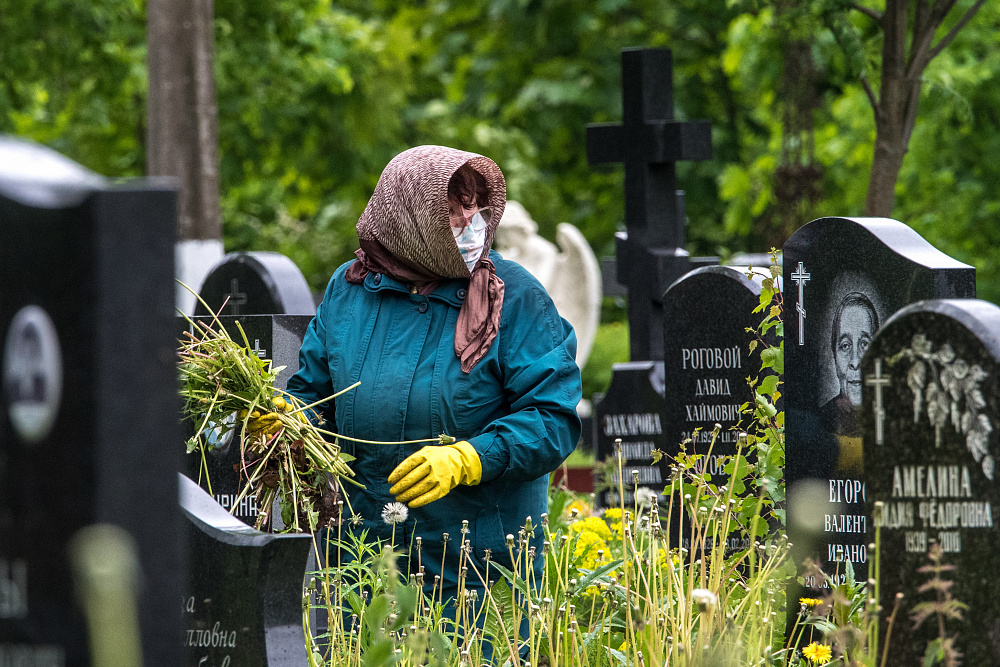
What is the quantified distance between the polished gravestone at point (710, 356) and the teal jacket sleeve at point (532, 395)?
1781 mm

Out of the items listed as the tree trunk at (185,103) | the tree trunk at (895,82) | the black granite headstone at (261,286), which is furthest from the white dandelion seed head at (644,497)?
the tree trunk at (185,103)

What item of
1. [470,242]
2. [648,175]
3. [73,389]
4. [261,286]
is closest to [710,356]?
[261,286]

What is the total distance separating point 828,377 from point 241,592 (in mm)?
1832

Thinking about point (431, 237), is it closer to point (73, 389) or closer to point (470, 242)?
point (470, 242)

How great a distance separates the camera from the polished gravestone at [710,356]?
4.89 m

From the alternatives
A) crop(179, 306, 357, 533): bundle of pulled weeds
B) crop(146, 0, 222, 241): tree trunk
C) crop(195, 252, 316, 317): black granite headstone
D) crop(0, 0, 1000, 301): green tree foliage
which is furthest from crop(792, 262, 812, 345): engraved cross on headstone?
crop(146, 0, 222, 241): tree trunk

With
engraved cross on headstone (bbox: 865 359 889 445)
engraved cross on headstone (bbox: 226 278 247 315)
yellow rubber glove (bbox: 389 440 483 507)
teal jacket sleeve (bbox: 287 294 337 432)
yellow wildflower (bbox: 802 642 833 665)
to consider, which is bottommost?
yellow wildflower (bbox: 802 642 833 665)

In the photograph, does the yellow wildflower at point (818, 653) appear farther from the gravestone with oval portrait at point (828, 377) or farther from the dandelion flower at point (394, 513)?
the dandelion flower at point (394, 513)

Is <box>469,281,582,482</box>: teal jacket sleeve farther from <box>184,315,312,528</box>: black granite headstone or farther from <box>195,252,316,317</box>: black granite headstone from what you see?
<box>195,252,316,317</box>: black granite headstone

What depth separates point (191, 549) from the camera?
2.62 metres

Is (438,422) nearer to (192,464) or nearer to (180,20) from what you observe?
(192,464)

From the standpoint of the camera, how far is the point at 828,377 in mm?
3604

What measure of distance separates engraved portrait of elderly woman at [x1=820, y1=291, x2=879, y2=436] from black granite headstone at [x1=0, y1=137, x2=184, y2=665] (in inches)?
91.6

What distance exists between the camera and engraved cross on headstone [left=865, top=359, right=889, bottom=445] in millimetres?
2303
